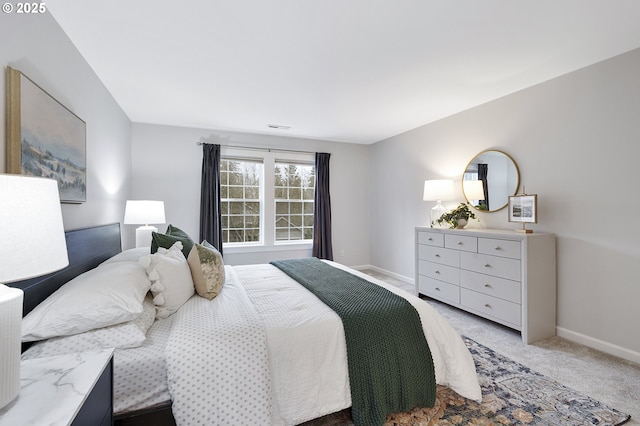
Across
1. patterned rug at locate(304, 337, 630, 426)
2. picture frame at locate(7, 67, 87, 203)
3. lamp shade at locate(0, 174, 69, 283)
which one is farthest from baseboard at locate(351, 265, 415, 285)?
lamp shade at locate(0, 174, 69, 283)

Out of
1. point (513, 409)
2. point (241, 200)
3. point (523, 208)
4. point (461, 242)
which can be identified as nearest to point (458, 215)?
point (461, 242)

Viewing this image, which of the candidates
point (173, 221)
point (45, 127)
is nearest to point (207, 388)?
point (45, 127)

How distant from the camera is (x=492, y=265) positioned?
2.93 m

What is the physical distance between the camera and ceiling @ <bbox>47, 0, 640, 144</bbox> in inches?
71.9

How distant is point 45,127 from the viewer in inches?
68.3

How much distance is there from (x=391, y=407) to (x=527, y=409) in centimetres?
90

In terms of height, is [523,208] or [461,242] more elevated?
[523,208]

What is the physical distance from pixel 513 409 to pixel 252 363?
5.34 ft

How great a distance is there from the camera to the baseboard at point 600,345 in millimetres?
2341

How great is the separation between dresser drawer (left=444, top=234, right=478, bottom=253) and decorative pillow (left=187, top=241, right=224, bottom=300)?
2.57 meters

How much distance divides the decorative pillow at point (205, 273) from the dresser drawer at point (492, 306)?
103 inches

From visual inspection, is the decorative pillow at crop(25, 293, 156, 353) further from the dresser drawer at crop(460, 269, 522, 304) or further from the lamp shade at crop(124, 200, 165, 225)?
the dresser drawer at crop(460, 269, 522, 304)

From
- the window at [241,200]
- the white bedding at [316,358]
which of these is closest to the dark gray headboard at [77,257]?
the white bedding at [316,358]

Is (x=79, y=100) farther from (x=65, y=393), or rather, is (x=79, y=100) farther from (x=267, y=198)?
(x=267, y=198)
